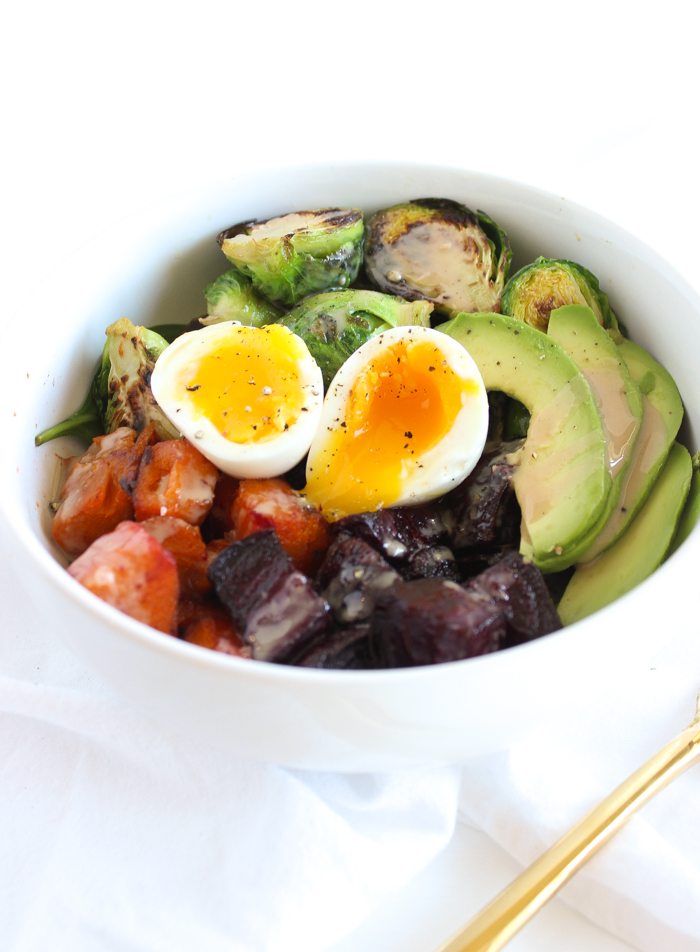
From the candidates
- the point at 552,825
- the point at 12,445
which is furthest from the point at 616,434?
the point at 12,445

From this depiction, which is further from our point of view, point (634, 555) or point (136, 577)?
point (634, 555)

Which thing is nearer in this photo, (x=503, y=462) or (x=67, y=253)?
(x=503, y=462)

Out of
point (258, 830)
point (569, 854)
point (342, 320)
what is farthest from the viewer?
point (342, 320)

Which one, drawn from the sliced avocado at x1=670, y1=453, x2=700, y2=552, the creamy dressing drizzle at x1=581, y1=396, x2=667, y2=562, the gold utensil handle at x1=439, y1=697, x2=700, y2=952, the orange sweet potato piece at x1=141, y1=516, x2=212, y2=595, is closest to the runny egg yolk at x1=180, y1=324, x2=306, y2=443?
the orange sweet potato piece at x1=141, y1=516, x2=212, y2=595

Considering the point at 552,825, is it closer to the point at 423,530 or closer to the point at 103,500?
the point at 423,530

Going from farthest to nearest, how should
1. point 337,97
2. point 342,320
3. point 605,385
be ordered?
point 337,97 < point 342,320 < point 605,385

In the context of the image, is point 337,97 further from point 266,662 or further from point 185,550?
point 266,662

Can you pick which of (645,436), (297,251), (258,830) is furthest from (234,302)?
(258,830)

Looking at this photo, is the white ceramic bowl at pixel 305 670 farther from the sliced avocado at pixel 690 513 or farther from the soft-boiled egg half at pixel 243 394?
the soft-boiled egg half at pixel 243 394
